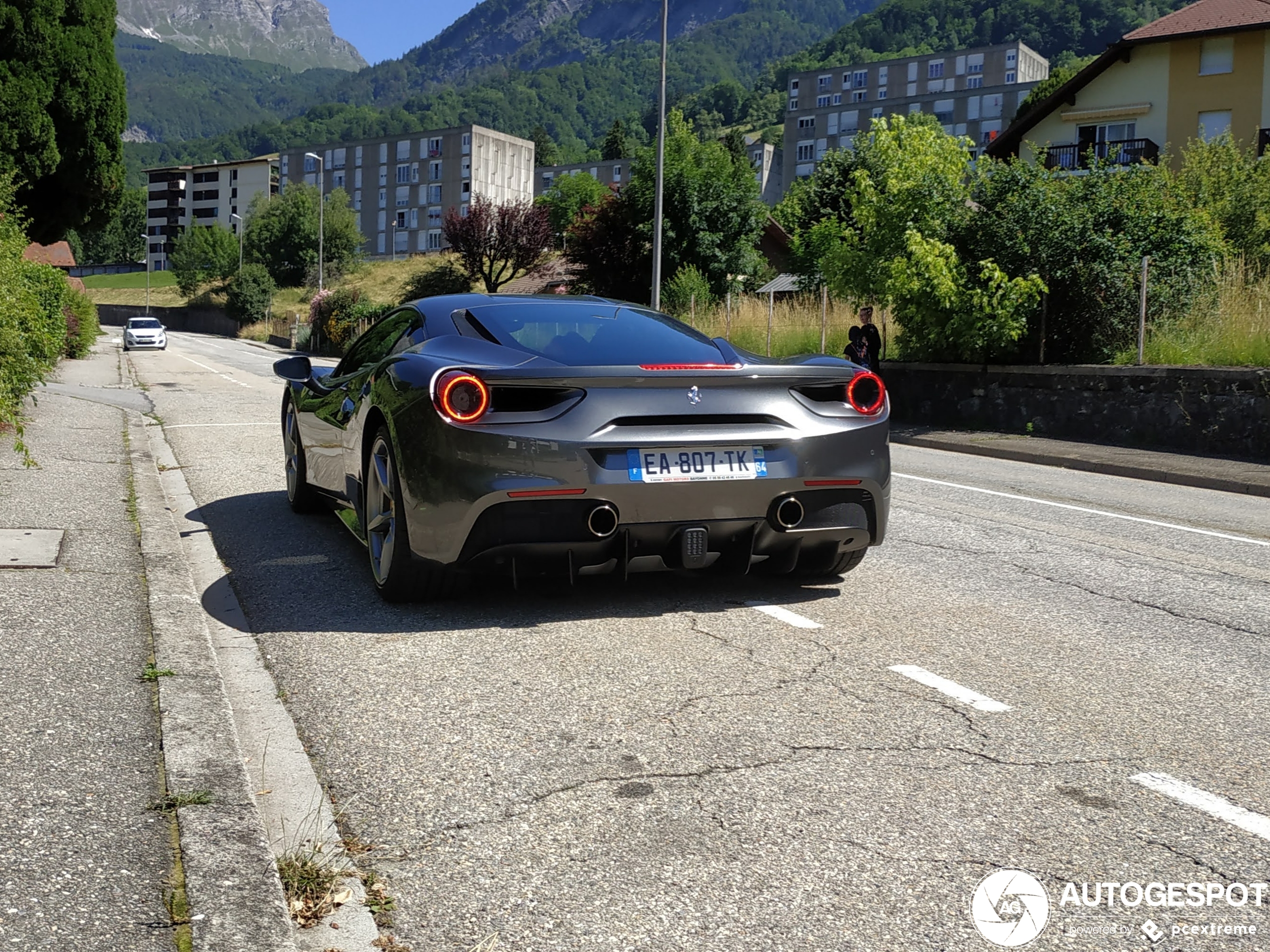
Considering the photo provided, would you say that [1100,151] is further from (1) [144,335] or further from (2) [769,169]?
(2) [769,169]

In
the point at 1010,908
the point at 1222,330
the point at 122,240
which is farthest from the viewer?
the point at 122,240

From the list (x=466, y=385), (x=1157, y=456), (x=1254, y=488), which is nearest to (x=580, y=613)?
(x=466, y=385)

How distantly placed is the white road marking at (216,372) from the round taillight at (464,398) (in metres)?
21.4

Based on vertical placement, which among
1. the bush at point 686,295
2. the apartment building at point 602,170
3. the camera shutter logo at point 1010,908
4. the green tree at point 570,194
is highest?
the apartment building at point 602,170

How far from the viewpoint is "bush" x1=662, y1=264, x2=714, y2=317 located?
33750 millimetres

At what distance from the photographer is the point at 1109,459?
14359 mm

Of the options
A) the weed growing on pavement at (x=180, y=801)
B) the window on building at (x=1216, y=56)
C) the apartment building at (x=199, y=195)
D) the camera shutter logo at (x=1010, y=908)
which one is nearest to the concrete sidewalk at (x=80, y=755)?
the weed growing on pavement at (x=180, y=801)

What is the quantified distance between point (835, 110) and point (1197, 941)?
142 meters

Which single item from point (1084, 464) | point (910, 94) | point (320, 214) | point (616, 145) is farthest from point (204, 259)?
point (1084, 464)

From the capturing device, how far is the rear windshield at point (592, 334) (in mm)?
5523

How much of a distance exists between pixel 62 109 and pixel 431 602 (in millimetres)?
26307

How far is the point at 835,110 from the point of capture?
137 metres

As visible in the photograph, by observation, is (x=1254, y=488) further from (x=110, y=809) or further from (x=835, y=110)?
(x=835, y=110)

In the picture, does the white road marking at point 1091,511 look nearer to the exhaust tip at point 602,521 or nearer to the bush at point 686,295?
the exhaust tip at point 602,521
